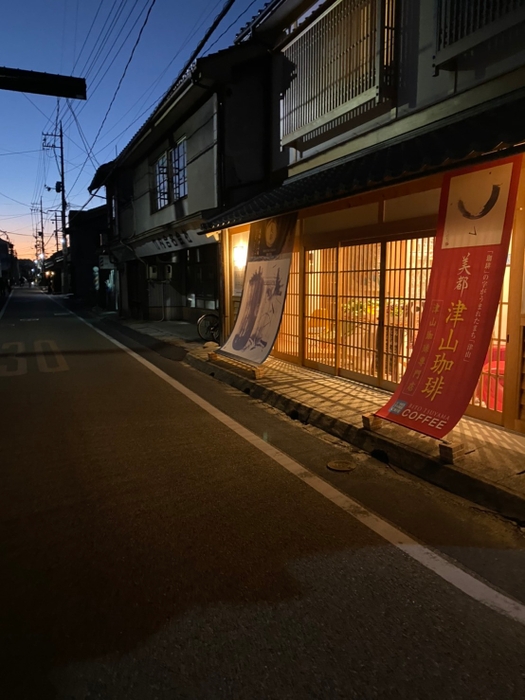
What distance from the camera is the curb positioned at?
4.35m

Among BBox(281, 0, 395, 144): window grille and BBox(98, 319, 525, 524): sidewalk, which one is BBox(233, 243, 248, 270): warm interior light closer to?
BBox(281, 0, 395, 144): window grille

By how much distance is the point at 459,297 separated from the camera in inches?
210

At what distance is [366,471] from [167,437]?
2.67 metres

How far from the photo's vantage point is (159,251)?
20250 millimetres

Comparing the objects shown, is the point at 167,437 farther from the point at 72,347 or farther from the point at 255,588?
Result: the point at 72,347

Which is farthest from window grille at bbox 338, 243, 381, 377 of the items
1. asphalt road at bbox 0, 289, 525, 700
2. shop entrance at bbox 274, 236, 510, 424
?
asphalt road at bbox 0, 289, 525, 700

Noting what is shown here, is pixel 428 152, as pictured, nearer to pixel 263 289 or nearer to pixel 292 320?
pixel 263 289

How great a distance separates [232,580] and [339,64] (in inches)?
386

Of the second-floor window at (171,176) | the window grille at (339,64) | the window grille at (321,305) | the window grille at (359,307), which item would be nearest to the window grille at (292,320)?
the window grille at (321,305)

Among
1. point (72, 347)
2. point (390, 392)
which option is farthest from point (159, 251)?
point (390, 392)

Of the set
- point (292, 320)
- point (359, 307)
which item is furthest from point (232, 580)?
point (292, 320)

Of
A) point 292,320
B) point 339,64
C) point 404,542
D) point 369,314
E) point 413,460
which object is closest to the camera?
point 404,542

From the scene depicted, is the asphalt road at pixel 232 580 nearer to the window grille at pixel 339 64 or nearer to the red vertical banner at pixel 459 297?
the red vertical banner at pixel 459 297

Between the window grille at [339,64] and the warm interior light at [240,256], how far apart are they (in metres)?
2.75
